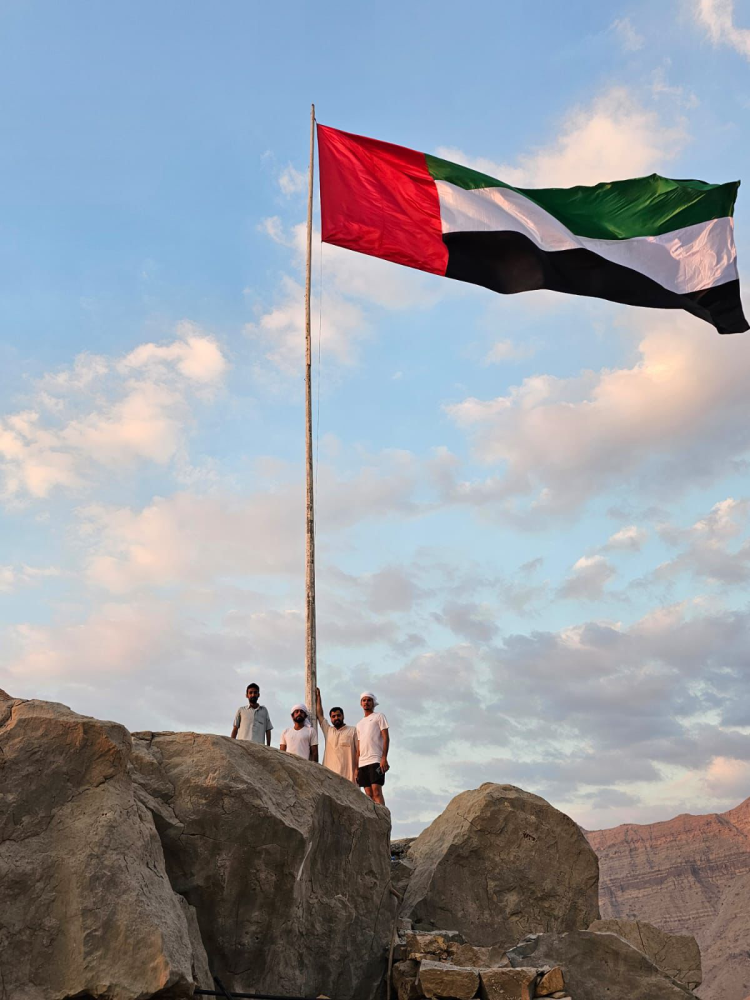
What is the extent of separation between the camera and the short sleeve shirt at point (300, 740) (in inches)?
534

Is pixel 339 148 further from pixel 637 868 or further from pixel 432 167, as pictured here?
pixel 637 868

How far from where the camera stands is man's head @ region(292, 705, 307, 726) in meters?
13.8

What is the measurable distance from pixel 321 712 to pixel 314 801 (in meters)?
6.03

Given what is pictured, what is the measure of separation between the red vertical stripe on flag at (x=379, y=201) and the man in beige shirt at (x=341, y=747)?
24.9ft

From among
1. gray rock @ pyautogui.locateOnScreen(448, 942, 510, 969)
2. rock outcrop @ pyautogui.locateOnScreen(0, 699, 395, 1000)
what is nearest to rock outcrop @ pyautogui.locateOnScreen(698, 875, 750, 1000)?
gray rock @ pyautogui.locateOnScreen(448, 942, 510, 969)

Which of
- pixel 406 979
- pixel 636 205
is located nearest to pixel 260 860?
pixel 406 979

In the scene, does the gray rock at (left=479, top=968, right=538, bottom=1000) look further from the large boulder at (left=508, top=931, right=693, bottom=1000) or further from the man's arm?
the man's arm

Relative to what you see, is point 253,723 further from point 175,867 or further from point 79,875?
point 79,875

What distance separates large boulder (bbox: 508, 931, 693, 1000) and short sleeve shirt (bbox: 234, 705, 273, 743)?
408 cm

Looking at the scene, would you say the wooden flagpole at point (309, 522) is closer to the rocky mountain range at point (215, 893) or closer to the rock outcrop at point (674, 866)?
the rocky mountain range at point (215, 893)

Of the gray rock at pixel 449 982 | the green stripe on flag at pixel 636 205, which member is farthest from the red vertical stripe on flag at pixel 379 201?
the gray rock at pixel 449 982

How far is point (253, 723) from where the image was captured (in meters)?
13.7

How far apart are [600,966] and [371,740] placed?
3.85m

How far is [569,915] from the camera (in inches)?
562
